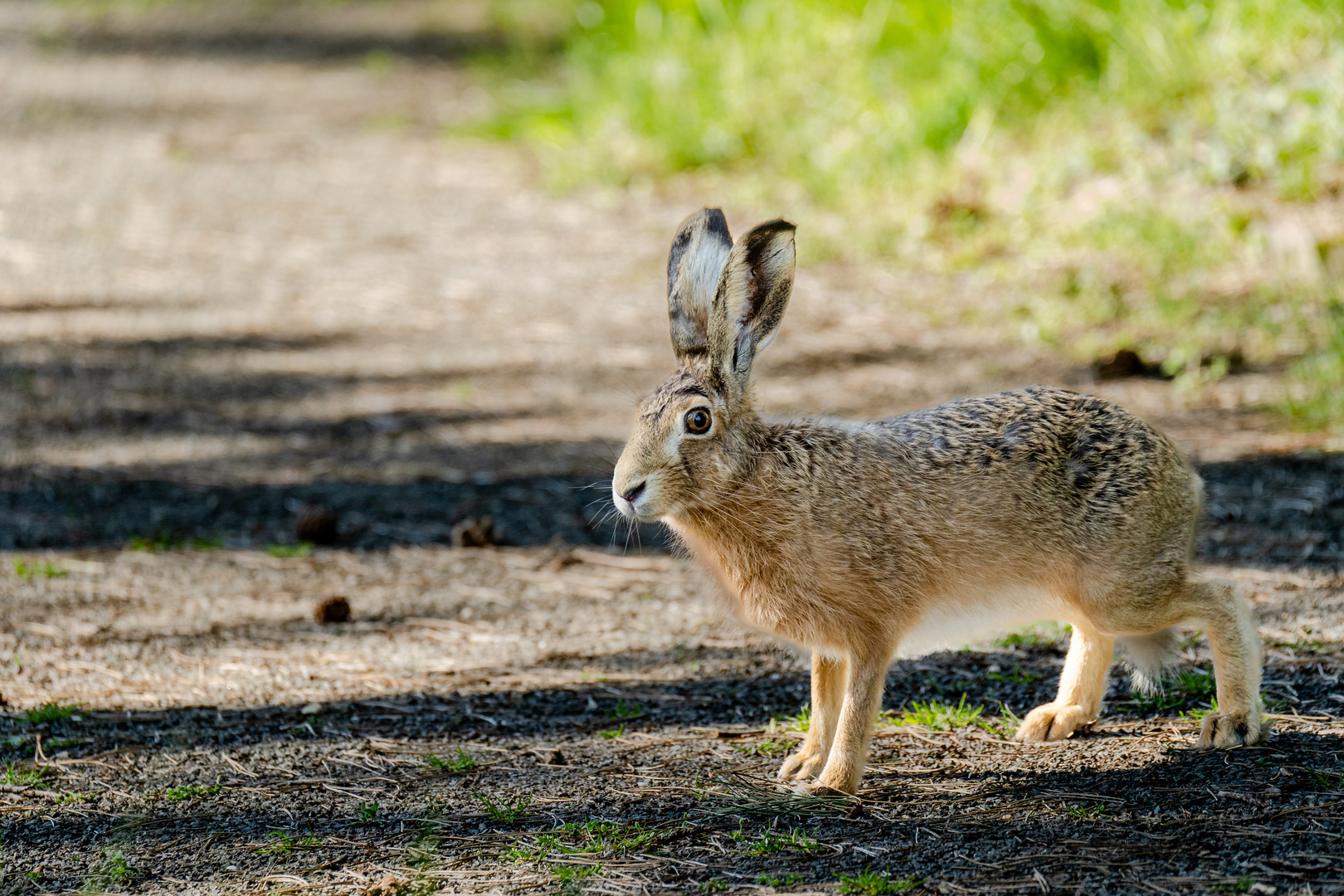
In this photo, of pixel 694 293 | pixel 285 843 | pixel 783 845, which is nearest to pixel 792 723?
pixel 783 845

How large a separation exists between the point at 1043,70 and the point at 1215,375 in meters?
3.99

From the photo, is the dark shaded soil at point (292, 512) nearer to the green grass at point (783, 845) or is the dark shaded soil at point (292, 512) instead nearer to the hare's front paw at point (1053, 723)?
the hare's front paw at point (1053, 723)

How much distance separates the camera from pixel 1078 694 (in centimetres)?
436

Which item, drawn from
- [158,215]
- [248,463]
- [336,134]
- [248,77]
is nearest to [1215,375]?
[248,463]

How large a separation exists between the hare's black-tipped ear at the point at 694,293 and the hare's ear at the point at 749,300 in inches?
2.5

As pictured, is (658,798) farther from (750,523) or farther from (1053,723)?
(1053,723)

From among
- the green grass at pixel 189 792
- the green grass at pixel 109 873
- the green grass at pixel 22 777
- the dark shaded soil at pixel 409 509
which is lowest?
the green grass at pixel 109 873

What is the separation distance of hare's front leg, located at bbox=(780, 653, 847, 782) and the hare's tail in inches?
35.7

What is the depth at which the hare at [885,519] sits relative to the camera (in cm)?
401

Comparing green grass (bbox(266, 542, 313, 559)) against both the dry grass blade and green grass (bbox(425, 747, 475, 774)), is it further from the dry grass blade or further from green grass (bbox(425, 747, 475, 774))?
the dry grass blade

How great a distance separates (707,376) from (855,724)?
3.58ft

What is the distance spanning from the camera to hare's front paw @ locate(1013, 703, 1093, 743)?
14.1ft

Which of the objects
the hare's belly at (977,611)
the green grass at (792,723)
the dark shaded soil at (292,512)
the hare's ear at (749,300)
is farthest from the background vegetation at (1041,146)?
the hare's ear at (749,300)

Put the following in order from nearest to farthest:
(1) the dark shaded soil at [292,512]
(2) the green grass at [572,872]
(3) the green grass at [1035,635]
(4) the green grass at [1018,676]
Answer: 1. (2) the green grass at [572,872]
2. (4) the green grass at [1018,676]
3. (3) the green grass at [1035,635]
4. (1) the dark shaded soil at [292,512]
